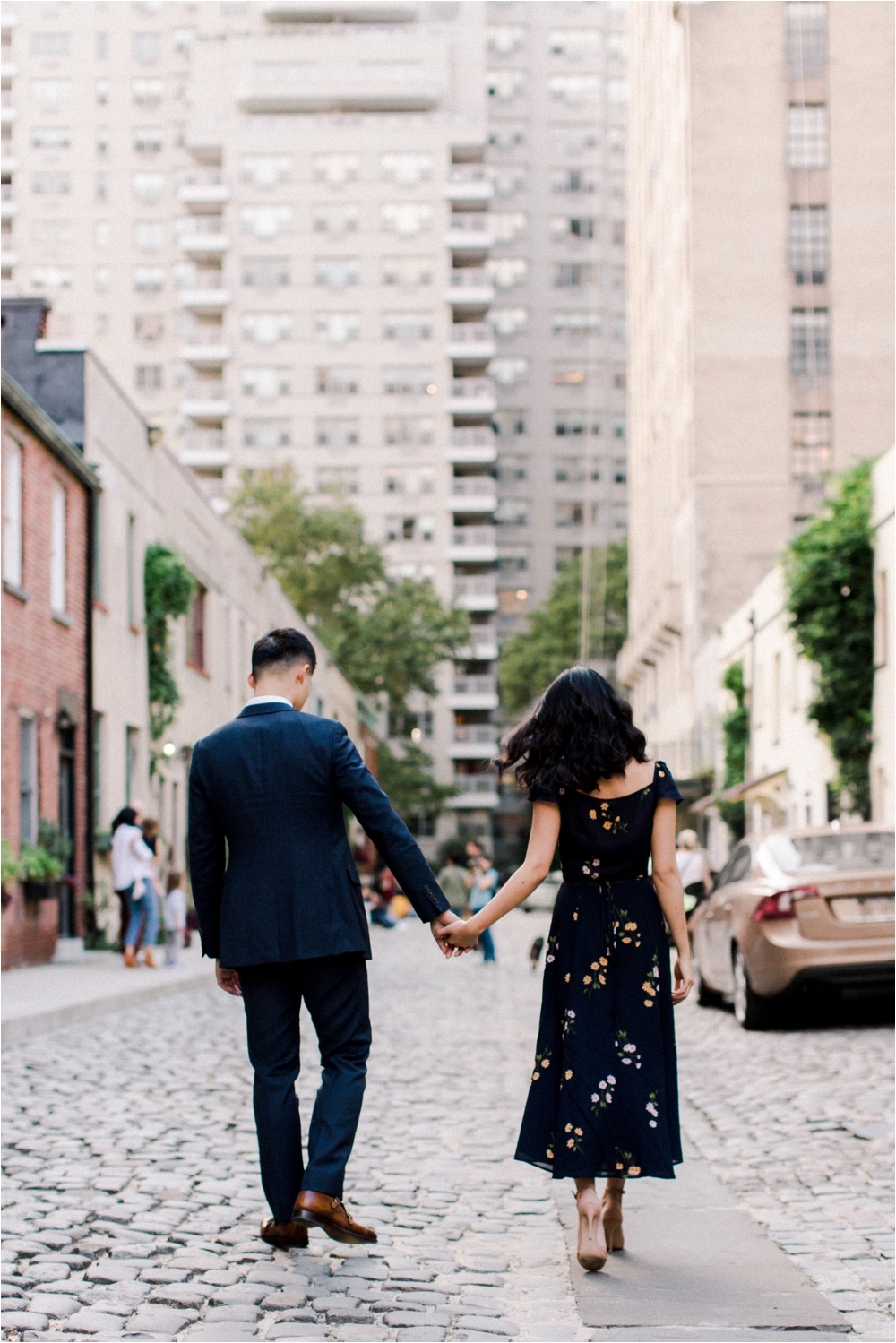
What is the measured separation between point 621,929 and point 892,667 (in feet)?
72.8

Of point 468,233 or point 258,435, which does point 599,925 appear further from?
point 468,233

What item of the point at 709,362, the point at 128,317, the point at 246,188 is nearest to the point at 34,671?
the point at 709,362

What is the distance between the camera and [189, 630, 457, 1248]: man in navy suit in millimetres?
5074

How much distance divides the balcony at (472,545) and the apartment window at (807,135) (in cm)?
3626

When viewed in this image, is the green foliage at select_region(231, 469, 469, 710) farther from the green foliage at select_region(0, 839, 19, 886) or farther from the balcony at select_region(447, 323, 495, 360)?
the green foliage at select_region(0, 839, 19, 886)

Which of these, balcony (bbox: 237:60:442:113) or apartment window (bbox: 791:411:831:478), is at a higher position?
balcony (bbox: 237:60:442:113)

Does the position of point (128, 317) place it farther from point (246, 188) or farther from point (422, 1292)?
point (422, 1292)

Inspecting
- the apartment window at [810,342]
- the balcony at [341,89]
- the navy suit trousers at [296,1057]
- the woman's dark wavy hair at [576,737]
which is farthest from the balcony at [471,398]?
the navy suit trousers at [296,1057]

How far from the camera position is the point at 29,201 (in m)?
94.6

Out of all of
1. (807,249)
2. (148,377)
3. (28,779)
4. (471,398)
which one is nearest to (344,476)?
(471,398)

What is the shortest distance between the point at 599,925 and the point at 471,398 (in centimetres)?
8074

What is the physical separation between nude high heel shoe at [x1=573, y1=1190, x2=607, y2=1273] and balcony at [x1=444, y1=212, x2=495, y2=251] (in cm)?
8326

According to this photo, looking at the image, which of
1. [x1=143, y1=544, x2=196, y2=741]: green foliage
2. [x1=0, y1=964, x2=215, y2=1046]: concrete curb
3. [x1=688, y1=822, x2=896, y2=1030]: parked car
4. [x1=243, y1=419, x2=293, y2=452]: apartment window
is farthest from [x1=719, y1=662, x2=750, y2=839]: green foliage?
[x1=243, y1=419, x2=293, y2=452]: apartment window

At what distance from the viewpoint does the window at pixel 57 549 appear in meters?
20.6
